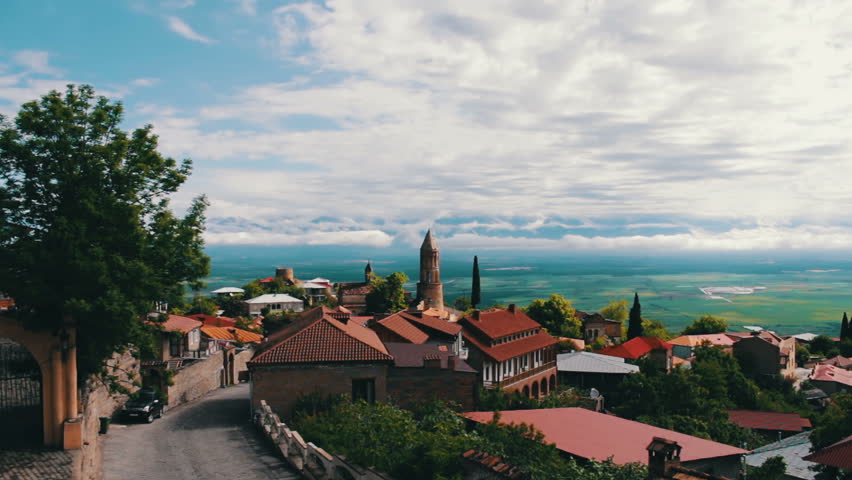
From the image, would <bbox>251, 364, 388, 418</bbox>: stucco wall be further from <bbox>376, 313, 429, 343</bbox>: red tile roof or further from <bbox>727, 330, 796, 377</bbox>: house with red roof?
<bbox>727, 330, 796, 377</bbox>: house with red roof

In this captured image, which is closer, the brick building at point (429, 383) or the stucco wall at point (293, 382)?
the stucco wall at point (293, 382)

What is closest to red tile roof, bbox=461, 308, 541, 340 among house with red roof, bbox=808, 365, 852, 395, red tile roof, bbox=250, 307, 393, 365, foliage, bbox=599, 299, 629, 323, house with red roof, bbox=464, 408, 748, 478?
red tile roof, bbox=250, 307, 393, 365

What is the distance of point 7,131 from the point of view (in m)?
16.4

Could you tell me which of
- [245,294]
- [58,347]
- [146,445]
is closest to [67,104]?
[58,347]

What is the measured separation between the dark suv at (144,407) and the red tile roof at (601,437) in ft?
43.7

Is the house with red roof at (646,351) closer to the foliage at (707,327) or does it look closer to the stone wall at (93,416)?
the foliage at (707,327)

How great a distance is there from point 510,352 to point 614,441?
32.1m

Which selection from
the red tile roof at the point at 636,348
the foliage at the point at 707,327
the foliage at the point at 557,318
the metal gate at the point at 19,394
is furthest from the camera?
the foliage at the point at 707,327

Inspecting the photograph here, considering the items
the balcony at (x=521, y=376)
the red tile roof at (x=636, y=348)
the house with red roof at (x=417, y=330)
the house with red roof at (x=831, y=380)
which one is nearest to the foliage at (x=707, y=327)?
the house with red roof at (x=831, y=380)

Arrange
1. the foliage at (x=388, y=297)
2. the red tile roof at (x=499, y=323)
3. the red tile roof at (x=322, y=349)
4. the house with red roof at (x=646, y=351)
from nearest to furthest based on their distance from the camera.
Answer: the red tile roof at (x=322, y=349) → the red tile roof at (x=499, y=323) → the house with red roof at (x=646, y=351) → the foliage at (x=388, y=297)

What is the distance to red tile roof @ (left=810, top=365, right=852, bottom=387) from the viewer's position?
6348cm

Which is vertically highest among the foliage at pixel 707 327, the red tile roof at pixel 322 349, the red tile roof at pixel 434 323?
the red tile roof at pixel 322 349

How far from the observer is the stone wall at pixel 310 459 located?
12756 mm

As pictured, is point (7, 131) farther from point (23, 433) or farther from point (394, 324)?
point (394, 324)
